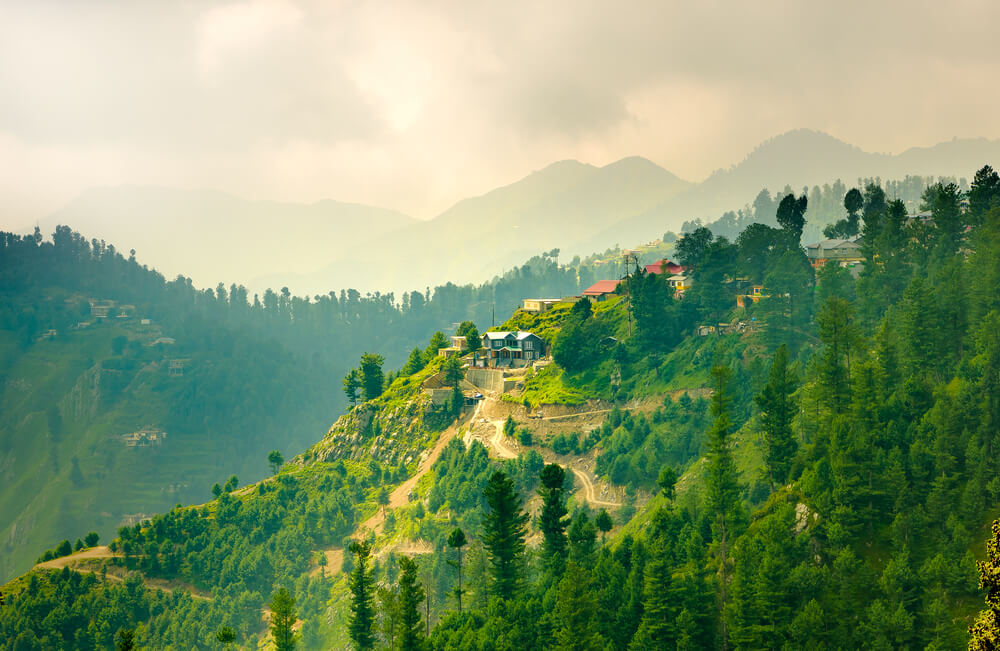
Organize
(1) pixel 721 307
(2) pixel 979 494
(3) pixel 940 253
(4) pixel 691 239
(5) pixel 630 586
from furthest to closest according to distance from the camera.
Result: 1. (4) pixel 691 239
2. (1) pixel 721 307
3. (3) pixel 940 253
4. (5) pixel 630 586
5. (2) pixel 979 494

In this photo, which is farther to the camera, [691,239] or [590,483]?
[691,239]

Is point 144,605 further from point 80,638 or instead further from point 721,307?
point 721,307

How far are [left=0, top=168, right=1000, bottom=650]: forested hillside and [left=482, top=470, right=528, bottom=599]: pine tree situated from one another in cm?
23

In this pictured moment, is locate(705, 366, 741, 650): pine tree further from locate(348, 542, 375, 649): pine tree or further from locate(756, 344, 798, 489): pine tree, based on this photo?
locate(348, 542, 375, 649): pine tree

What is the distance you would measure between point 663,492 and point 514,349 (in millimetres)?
50854

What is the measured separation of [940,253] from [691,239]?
3855cm

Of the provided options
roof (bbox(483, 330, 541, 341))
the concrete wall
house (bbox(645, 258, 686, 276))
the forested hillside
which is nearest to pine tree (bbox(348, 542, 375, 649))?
the forested hillside

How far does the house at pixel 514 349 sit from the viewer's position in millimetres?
121250

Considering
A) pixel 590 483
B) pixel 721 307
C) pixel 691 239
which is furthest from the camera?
pixel 691 239

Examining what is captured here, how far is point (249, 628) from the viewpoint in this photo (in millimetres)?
111688

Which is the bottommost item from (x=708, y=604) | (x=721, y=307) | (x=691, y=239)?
(x=708, y=604)

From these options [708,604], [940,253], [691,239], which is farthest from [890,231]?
[708,604]

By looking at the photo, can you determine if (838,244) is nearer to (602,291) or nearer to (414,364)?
(602,291)

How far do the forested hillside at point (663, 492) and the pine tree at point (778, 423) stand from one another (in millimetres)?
212
